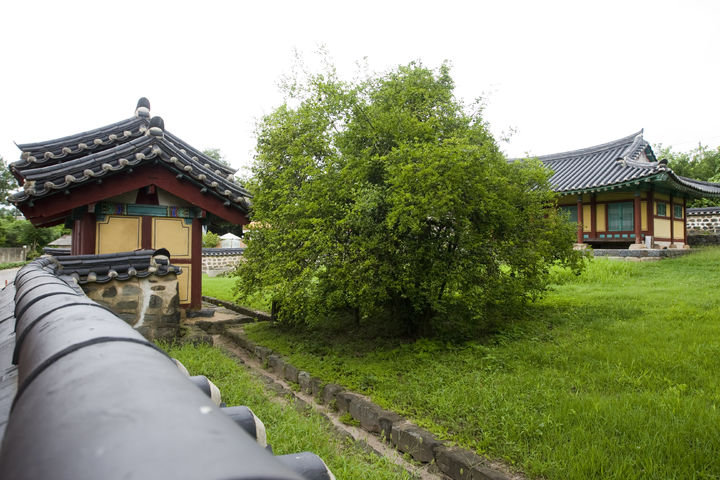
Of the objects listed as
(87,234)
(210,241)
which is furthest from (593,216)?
(210,241)

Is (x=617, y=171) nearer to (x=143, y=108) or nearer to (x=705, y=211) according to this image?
(x=705, y=211)

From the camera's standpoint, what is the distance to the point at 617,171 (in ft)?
50.1

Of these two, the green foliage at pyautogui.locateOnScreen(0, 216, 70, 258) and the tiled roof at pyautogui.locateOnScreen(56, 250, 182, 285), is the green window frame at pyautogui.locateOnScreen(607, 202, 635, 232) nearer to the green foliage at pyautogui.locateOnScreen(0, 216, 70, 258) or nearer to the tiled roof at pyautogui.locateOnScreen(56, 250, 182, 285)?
the tiled roof at pyautogui.locateOnScreen(56, 250, 182, 285)

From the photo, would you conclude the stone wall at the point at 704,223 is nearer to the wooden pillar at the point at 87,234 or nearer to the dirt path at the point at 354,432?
the dirt path at the point at 354,432

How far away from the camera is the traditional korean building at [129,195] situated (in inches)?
281

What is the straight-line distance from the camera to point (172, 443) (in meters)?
0.44

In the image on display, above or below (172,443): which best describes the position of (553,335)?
below

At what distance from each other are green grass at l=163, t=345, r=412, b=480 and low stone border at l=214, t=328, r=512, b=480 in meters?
0.34

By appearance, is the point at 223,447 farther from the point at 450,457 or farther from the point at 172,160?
the point at 172,160

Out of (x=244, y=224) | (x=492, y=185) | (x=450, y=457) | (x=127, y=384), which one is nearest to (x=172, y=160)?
(x=244, y=224)

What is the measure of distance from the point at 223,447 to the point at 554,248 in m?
7.18

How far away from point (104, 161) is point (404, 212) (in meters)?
5.53

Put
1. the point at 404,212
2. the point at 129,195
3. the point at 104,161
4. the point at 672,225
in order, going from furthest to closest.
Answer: the point at 672,225 < the point at 129,195 < the point at 104,161 < the point at 404,212

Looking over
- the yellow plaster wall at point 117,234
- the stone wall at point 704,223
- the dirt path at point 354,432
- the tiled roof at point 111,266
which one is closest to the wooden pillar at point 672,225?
the stone wall at point 704,223
